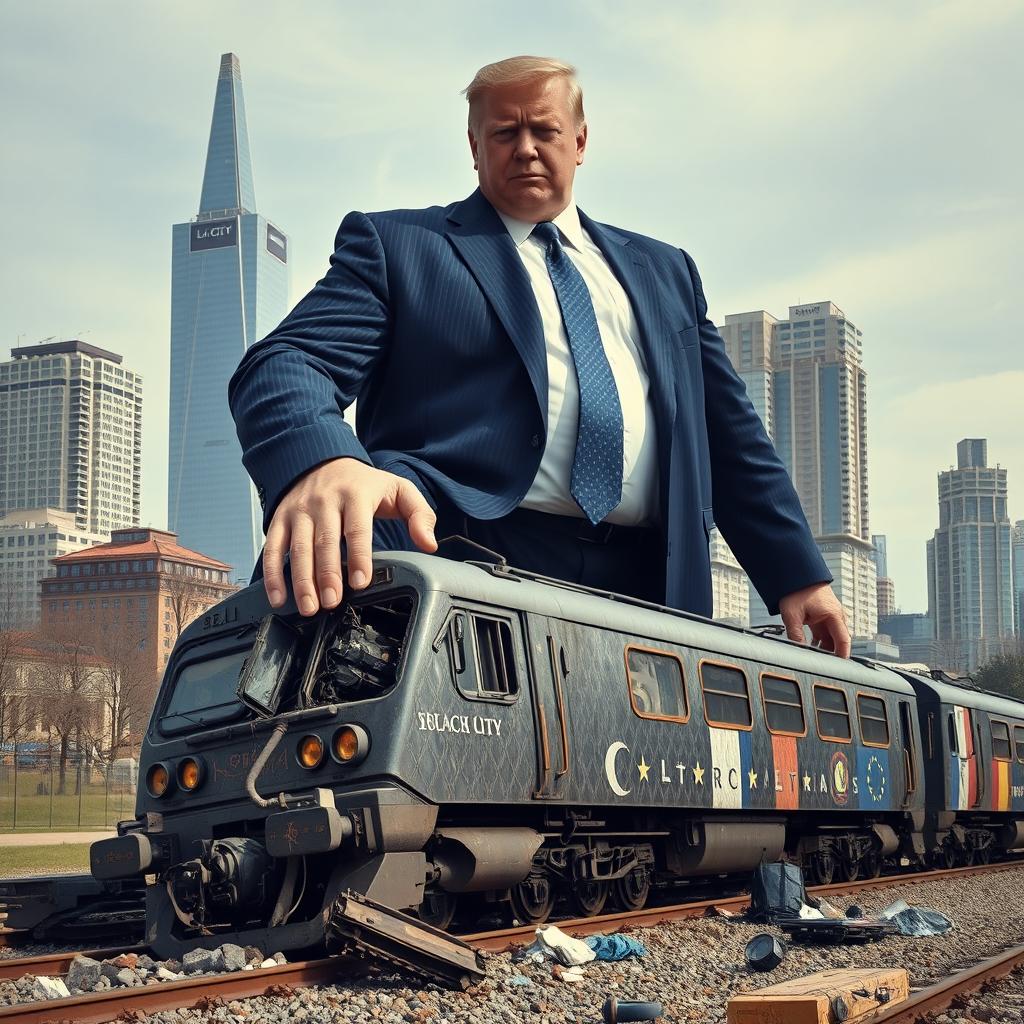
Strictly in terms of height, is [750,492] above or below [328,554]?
above

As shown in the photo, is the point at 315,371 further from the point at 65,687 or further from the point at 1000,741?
the point at 65,687

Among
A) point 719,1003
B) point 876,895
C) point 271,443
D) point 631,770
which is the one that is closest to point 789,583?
point 719,1003

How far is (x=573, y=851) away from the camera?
8.59m

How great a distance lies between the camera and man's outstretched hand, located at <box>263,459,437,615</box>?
4254 mm

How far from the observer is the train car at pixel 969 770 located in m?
16.5

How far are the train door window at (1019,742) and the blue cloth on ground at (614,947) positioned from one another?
14.8m

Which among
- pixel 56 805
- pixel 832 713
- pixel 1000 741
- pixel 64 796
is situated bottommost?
pixel 64 796

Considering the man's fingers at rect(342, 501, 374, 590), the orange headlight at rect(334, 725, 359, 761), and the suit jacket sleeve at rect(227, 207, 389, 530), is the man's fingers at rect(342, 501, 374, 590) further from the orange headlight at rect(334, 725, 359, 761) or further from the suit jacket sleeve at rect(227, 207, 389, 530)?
the orange headlight at rect(334, 725, 359, 761)

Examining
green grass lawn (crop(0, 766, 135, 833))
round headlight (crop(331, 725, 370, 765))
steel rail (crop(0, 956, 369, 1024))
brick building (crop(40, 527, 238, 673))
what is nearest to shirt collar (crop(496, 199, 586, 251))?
round headlight (crop(331, 725, 370, 765))

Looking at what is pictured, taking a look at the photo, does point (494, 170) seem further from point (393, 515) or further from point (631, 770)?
point (631, 770)

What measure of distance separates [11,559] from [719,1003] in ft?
663

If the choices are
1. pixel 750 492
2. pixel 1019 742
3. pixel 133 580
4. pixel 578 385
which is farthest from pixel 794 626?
pixel 133 580

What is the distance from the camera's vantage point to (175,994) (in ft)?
18.7

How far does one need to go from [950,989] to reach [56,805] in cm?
3575
